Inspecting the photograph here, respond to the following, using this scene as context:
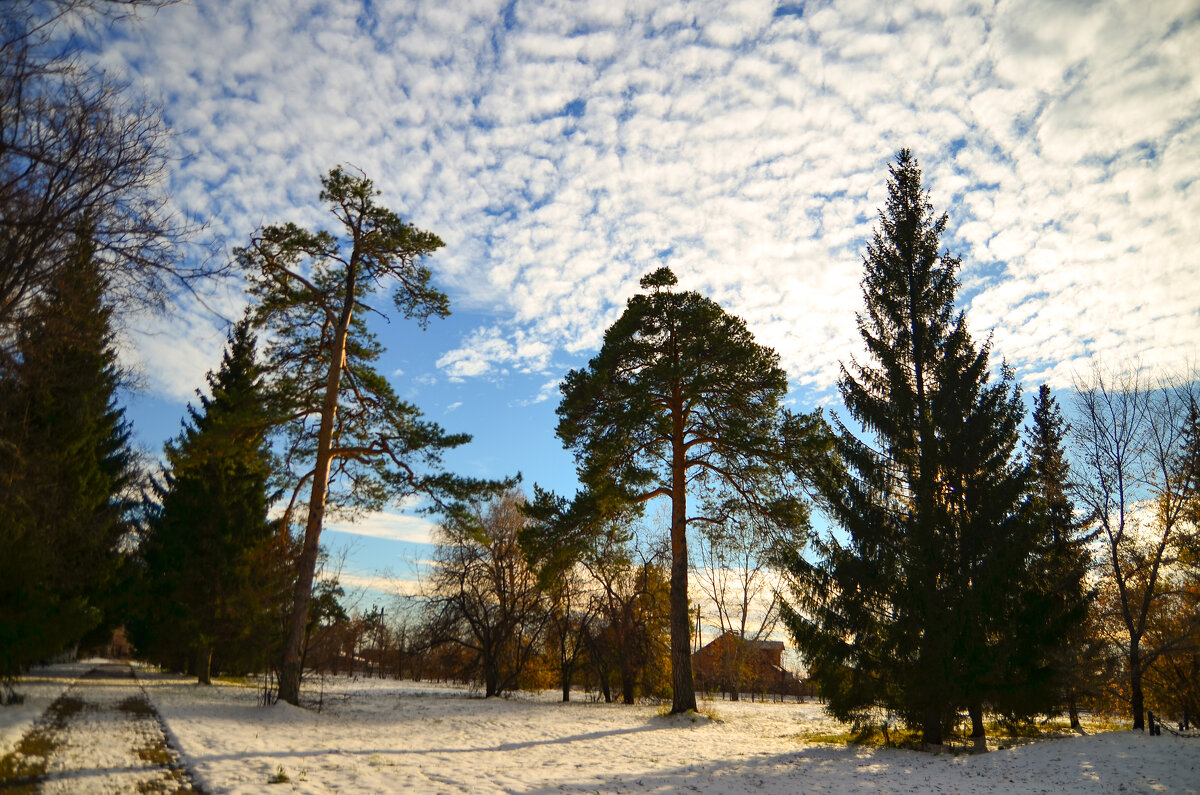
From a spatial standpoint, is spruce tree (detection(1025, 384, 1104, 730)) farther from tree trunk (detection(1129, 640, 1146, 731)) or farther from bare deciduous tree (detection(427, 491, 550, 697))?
bare deciduous tree (detection(427, 491, 550, 697))

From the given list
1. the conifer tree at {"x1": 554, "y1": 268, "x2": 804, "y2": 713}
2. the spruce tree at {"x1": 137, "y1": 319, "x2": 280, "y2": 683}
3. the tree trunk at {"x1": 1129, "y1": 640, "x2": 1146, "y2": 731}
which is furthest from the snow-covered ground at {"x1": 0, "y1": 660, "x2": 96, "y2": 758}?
the tree trunk at {"x1": 1129, "y1": 640, "x2": 1146, "y2": 731}

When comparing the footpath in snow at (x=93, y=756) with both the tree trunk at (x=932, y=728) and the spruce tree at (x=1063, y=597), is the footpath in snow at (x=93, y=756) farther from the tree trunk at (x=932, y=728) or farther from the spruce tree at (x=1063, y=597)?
the spruce tree at (x=1063, y=597)

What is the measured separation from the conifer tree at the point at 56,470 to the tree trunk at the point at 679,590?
13.0 m

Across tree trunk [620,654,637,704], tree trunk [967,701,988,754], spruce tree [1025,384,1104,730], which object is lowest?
tree trunk [620,654,637,704]

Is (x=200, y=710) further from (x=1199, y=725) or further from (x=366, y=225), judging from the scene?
(x=1199, y=725)

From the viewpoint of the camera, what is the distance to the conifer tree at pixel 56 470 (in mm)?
7684

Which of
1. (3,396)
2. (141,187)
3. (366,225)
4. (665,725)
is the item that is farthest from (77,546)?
(665,725)

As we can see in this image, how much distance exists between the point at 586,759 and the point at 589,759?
0.16ft

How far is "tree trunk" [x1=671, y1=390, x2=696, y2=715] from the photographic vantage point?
17094 mm

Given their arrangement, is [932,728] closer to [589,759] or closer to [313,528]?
[589,759]

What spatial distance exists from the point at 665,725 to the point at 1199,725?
13.1m

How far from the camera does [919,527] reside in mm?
12992

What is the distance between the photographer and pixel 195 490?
23.5 meters

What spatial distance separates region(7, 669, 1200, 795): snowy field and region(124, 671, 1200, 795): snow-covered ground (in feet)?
0.09
